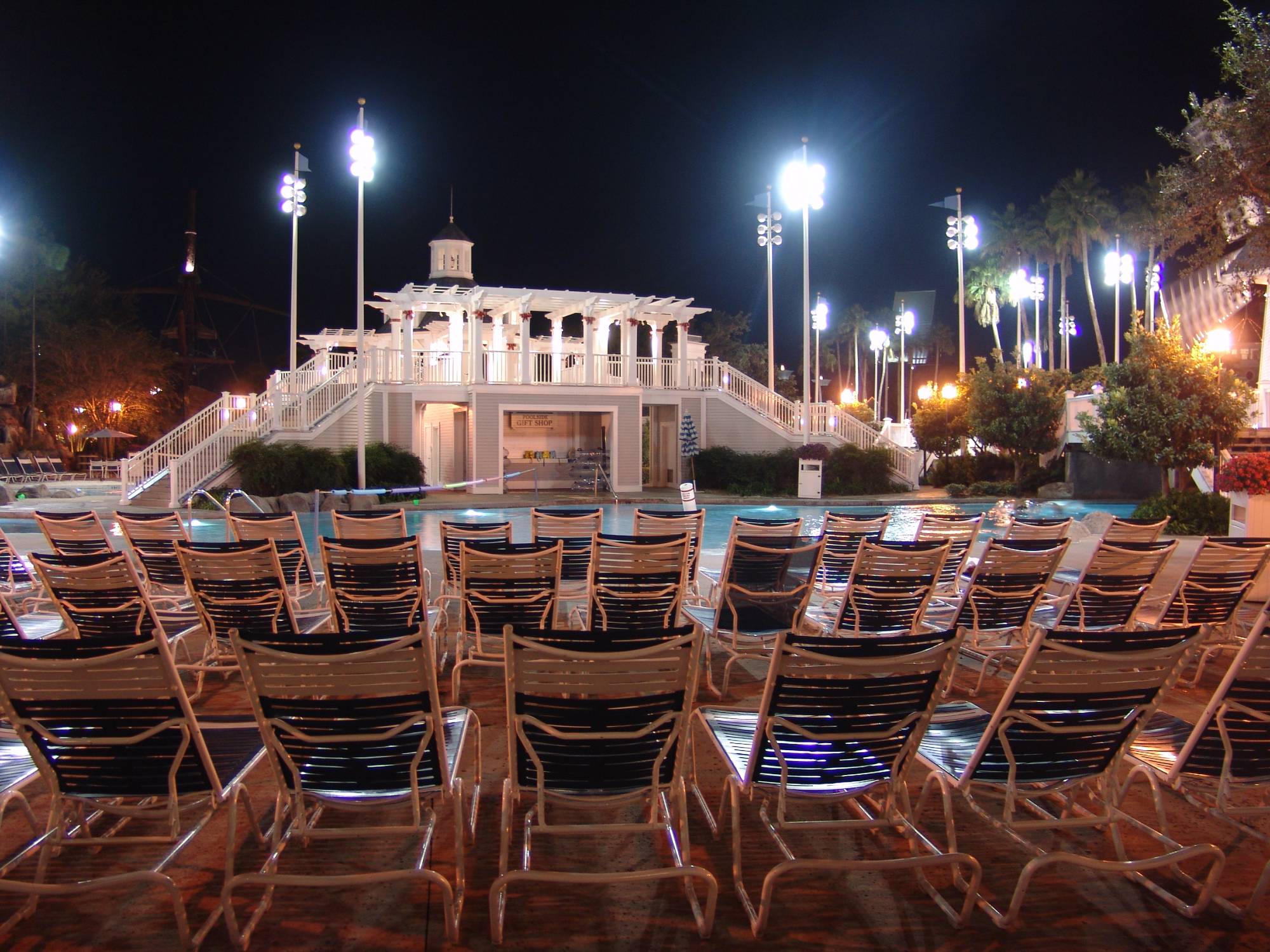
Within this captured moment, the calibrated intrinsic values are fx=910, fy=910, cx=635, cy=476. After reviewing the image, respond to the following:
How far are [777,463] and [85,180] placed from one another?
51.5 meters

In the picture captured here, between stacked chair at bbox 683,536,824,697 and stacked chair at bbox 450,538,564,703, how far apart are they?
1166mm

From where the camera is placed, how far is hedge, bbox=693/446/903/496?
93.5 feet

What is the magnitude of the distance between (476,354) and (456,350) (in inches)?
66.3

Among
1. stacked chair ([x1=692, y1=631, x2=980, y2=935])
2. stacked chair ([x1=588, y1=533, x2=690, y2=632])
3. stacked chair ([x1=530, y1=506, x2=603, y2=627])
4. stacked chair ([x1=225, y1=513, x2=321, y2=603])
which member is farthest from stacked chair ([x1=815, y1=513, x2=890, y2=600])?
stacked chair ([x1=692, y1=631, x2=980, y2=935])

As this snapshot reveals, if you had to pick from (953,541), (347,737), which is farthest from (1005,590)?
(347,737)

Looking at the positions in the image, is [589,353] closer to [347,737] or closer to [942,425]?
[942,425]

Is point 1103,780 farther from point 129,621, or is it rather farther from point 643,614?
point 129,621

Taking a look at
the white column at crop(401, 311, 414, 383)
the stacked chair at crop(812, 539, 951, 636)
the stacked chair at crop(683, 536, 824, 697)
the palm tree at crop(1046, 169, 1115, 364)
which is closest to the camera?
the stacked chair at crop(812, 539, 951, 636)

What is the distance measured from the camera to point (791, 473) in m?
29.1

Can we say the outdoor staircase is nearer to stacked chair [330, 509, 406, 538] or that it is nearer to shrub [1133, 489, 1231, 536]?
shrub [1133, 489, 1231, 536]

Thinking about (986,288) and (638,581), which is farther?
(986,288)

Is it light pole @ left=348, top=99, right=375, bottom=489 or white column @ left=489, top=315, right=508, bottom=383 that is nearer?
light pole @ left=348, top=99, right=375, bottom=489

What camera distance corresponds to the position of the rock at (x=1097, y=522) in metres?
17.3

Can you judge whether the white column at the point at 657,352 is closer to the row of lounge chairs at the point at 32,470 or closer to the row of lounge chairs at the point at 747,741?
the row of lounge chairs at the point at 32,470
